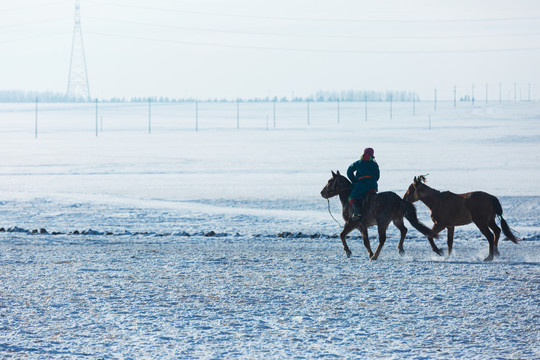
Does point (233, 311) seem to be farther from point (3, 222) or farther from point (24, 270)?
point (3, 222)

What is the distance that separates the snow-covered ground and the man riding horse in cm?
96

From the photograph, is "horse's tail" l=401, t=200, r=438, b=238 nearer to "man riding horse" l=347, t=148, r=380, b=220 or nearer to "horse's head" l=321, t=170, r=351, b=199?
"man riding horse" l=347, t=148, r=380, b=220

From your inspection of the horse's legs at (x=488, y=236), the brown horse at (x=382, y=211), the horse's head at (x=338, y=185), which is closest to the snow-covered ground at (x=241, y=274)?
the horse's legs at (x=488, y=236)

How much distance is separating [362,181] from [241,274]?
2.70m

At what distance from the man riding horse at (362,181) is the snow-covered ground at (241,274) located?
96cm

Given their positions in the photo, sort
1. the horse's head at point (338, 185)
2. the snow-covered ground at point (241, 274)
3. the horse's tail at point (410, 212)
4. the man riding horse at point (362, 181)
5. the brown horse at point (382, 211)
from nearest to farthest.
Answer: the snow-covered ground at point (241, 274) → the horse's tail at point (410, 212) → the brown horse at point (382, 211) → the man riding horse at point (362, 181) → the horse's head at point (338, 185)

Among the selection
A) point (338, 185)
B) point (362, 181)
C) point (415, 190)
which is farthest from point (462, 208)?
point (338, 185)

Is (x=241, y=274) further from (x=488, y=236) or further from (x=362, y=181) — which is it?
(x=488, y=236)

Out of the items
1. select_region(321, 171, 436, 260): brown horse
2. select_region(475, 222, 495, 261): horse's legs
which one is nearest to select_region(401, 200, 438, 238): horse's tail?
select_region(321, 171, 436, 260): brown horse

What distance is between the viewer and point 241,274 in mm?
11391

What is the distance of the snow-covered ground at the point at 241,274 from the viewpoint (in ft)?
24.7

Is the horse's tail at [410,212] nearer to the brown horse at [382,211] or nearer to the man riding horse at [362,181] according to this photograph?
the brown horse at [382,211]

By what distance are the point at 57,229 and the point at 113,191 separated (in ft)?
30.5

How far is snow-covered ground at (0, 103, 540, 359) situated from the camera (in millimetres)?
7519
